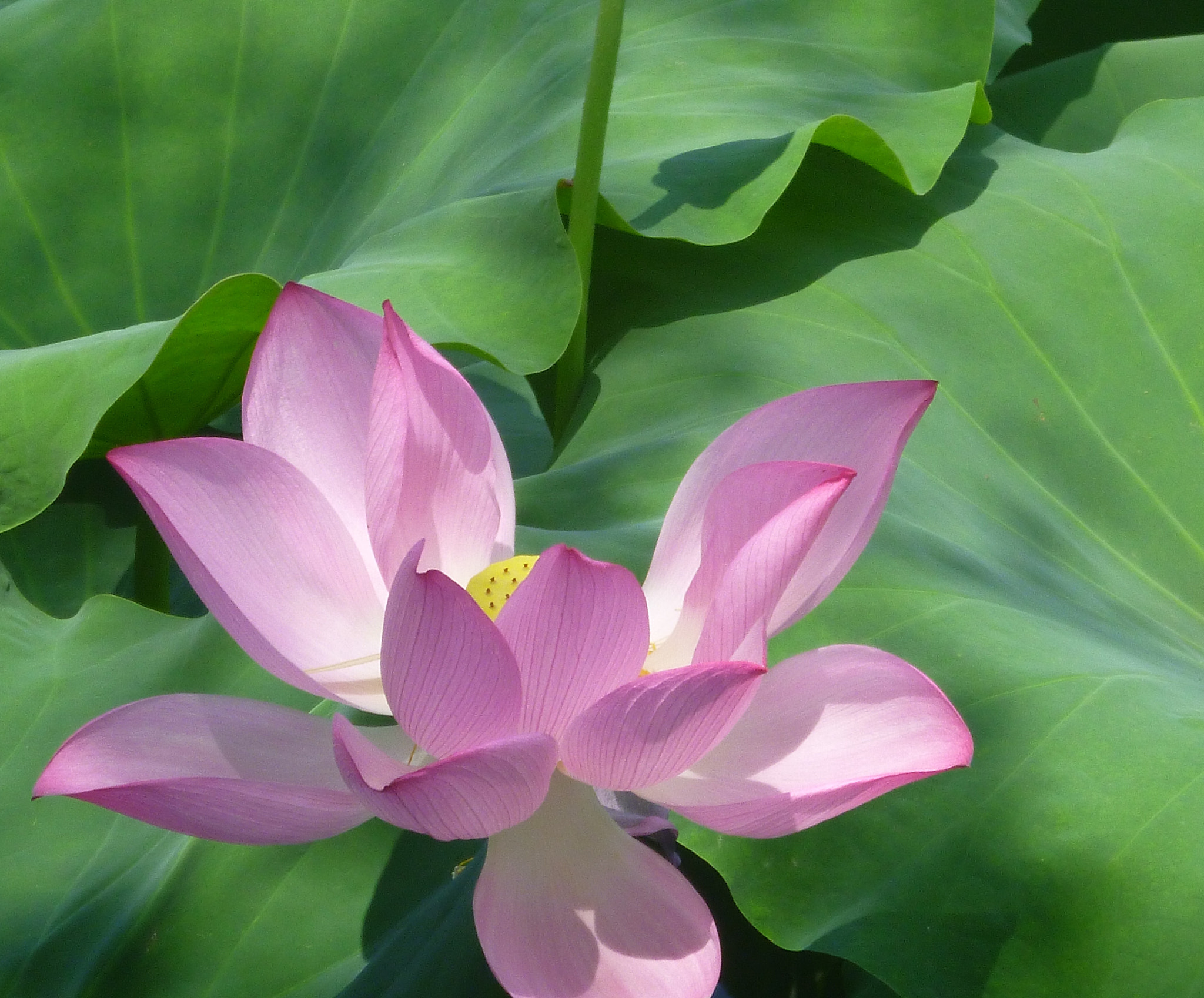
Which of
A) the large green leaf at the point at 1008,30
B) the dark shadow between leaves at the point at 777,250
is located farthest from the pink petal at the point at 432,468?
the large green leaf at the point at 1008,30

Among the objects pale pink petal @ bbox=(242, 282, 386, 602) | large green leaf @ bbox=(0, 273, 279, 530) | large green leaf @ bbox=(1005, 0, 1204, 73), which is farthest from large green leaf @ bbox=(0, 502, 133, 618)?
large green leaf @ bbox=(1005, 0, 1204, 73)

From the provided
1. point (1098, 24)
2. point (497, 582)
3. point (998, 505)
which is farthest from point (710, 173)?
point (1098, 24)

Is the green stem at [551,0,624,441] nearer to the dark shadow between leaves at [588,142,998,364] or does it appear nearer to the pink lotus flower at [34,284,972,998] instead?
the dark shadow between leaves at [588,142,998,364]

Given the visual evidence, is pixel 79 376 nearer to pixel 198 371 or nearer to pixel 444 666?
pixel 198 371

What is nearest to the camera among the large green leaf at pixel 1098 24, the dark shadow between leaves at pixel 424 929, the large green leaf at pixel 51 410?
the dark shadow between leaves at pixel 424 929

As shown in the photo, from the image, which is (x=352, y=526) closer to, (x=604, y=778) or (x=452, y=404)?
(x=452, y=404)

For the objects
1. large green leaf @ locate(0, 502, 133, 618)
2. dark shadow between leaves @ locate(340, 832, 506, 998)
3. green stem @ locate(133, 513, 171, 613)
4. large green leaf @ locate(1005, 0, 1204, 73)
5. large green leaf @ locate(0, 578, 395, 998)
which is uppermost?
large green leaf @ locate(0, 578, 395, 998)

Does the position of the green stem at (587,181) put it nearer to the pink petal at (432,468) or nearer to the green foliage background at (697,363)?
the green foliage background at (697,363)
